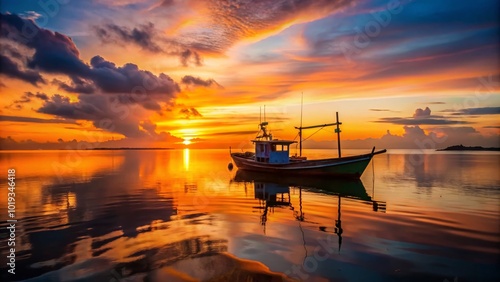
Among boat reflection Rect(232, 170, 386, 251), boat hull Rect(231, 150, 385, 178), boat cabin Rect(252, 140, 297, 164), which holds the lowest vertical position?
boat reflection Rect(232, 170, 386, 251)

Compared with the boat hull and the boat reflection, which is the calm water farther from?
the boat hull

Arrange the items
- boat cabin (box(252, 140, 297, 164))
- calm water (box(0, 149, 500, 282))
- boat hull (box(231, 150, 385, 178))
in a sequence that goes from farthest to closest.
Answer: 1. boat cabin (box(252, 140, 297, 164))
2. boat hull (box(231, 150, 385, 178))
3. calm water (box(0, 149, 500, 282))

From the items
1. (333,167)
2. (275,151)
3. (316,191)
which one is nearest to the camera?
(316,191)

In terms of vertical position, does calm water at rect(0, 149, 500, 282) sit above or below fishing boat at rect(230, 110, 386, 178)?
below

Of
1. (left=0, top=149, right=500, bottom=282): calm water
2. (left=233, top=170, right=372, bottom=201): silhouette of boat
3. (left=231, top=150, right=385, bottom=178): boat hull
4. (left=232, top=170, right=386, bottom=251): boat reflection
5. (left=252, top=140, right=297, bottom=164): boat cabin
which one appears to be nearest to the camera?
(left=0, top=149, right=500, bottom=282): calm water

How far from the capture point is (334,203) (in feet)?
75.9

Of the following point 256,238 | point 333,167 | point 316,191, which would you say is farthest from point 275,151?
point 256,238

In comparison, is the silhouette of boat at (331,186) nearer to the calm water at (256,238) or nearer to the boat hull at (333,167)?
the boat hull at (333,167)

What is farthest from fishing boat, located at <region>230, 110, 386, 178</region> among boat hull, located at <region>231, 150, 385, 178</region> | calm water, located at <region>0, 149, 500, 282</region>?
calm water, located at <region>0, 149, 500, 282</region>

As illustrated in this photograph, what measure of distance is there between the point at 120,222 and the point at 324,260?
12.0 metres

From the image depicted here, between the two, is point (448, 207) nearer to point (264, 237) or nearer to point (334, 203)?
point (334, 203)

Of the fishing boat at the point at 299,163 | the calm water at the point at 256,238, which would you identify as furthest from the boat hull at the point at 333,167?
the calm water at the point at 256,238

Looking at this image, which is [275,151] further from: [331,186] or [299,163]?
[331,186]

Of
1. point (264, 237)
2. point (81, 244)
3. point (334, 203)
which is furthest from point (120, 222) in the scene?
point (334, 203)
